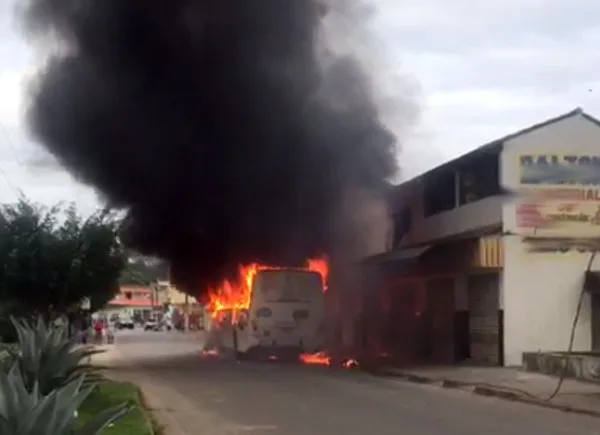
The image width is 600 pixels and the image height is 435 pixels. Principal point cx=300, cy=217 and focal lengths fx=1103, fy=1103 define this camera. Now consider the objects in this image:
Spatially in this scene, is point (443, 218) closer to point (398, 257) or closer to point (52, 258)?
point (398, 257)

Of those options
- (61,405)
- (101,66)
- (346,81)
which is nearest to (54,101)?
(101,66)

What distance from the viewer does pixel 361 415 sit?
1568cm

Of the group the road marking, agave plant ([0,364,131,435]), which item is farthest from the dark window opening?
agave plant ([0,364,131,435])

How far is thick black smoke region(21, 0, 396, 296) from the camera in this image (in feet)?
94.5

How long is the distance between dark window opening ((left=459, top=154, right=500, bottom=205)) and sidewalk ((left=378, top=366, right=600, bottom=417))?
15.1 ft

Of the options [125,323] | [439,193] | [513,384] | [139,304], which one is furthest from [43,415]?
[139,304]

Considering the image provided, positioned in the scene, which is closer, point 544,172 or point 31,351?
point 31,351

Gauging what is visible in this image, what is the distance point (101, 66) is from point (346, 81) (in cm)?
680

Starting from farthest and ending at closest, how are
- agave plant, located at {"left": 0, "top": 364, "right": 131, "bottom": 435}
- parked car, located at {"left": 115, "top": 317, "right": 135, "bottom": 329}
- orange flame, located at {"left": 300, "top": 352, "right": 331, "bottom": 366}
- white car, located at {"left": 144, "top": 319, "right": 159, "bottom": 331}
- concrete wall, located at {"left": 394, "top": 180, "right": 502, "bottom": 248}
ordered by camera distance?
parked car, located at {"left": 115, "top": 317, "right": 135, "bottom": 329}, white car, located at {"left": 144, "top": 319, "right": 159, "bottom": 331}, orange flame, located at {"left": 300, "top": 352, "right": 331, "bottom": 366}, concrete wall, located at {"left": 394, "top": 180, "right": 502, "bottom": 248}, agave plant, located at {"left": 0, "top": 364, "right": 131, "bottom": 435}

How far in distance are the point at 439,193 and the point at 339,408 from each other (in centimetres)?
1617

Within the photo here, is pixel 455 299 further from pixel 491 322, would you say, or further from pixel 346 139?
pixel 346 139

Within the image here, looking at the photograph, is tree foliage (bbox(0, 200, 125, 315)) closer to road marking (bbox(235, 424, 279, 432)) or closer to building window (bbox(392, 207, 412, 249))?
building window (bbox(392, 207, 412, 249))

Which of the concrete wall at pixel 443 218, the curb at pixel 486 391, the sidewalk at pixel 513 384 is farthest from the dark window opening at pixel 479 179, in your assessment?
the curb at pixel 486 391

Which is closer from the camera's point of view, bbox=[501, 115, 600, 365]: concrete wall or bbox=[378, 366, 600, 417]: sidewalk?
bbox=[378, 366, 600, 417]: sidewalk
